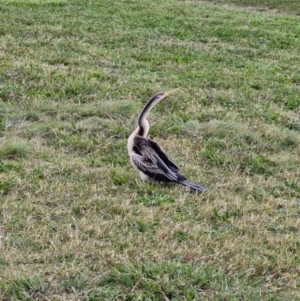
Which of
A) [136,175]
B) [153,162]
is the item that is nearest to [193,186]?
[153,162]

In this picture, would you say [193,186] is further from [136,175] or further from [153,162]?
[136,175]

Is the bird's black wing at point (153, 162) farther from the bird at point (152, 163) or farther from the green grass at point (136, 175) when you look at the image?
the green grass at point (136, 175)

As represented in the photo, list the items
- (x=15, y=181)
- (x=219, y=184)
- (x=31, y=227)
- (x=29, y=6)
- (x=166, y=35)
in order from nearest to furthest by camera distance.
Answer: (x=31, y=227) → (x=15, y=181) → (x=219, y=184) → (x=166, y=35) → (x=29, y=6)

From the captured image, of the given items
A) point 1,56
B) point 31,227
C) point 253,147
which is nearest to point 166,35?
point 1,56

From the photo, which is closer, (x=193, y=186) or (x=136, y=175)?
(x=193, y=186)

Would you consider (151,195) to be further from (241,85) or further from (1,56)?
(1,56)

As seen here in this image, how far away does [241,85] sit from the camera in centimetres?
871

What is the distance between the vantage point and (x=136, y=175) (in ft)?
17.1

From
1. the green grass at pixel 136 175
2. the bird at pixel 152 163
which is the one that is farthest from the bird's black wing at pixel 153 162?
the green grass at pixel 136 175

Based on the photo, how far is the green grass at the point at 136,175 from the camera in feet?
11.7

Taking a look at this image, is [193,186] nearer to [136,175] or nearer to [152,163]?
[152,163]

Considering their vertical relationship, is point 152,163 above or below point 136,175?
above

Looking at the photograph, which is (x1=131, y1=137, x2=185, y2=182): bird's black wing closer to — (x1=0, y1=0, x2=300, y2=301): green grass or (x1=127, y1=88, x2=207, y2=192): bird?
(x1=127, y1=88, x2=207, y2=192): bird

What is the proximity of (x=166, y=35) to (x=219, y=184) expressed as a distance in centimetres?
749
